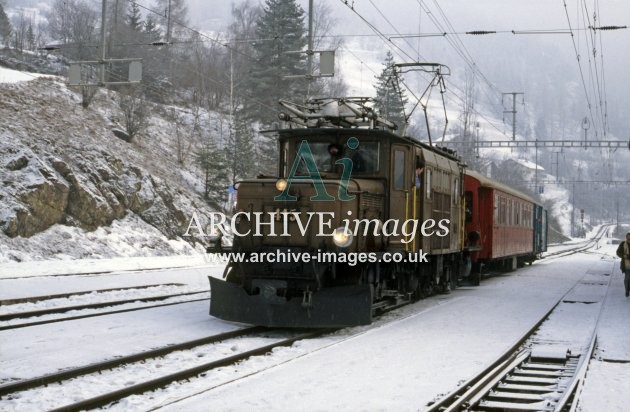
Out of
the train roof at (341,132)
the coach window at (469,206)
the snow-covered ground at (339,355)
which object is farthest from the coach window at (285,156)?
the coach window at (469,206)

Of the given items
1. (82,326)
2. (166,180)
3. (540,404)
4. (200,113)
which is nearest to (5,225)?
(166,180)

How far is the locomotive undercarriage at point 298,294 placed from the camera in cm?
1107

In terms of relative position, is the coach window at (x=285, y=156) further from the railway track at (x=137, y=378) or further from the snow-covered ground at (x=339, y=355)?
the railway track at (x=137, y=378)

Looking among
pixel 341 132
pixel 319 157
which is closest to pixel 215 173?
pixel 319 157

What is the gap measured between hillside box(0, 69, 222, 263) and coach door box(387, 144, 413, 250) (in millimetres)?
15577

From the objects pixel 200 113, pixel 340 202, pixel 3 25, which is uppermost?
pixel 3 25

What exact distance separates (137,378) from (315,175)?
560 centimetres

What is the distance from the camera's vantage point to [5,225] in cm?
2478

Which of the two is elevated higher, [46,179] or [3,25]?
[3,25]

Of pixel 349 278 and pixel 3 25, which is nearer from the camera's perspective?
Result: pixel 349 278

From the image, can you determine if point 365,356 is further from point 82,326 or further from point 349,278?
point 82,326

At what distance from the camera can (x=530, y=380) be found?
8180 mm

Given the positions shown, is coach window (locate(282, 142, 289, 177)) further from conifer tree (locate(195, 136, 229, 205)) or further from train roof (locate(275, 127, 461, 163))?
conifer tree (locate(195, 136, 229, 205))

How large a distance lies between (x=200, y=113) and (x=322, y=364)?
144ft
